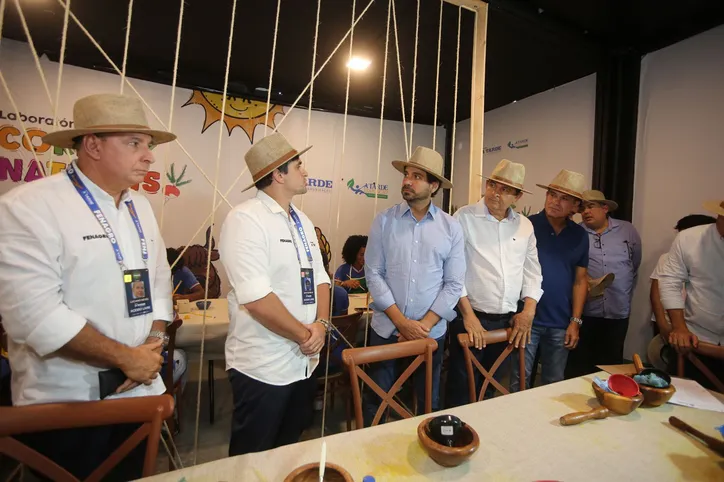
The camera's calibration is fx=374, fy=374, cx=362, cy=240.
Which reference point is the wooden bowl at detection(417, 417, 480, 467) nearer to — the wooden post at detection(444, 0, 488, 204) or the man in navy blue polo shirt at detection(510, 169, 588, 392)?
the man in navy blue polo shirt at detection(510, 169, 588, 392)

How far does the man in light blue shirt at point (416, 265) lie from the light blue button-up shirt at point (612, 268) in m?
1.68

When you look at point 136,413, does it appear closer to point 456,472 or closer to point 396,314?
point 456,472

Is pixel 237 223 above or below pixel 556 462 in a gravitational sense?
above

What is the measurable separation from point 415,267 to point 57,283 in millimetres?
1486

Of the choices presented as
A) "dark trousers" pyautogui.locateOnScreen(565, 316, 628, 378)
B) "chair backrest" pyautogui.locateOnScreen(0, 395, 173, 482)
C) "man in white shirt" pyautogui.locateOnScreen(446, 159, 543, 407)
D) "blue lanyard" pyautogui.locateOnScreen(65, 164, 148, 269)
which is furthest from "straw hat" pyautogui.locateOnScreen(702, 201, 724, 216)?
"blue lanyard" pyautogui.locateOnScreen(65, 164, 148, 269)

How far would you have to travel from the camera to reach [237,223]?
4.99 feet

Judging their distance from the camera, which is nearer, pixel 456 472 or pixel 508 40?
pixel 456 472

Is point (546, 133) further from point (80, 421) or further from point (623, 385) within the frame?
point (80, 421)

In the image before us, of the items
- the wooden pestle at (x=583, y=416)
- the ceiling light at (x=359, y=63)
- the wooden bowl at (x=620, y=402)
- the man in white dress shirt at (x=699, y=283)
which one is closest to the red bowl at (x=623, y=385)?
the wooden bowl at (x=620, y=402)

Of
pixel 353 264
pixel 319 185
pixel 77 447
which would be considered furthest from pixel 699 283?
pixel 319 185

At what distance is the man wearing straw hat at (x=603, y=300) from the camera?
3062 mm

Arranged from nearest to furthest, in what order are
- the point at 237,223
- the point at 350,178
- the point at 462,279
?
the point at 237,223, the point at 462,279, the point at 350,178

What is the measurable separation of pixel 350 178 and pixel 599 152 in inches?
128

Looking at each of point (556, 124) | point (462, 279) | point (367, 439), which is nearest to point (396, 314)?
point (462, 279)
